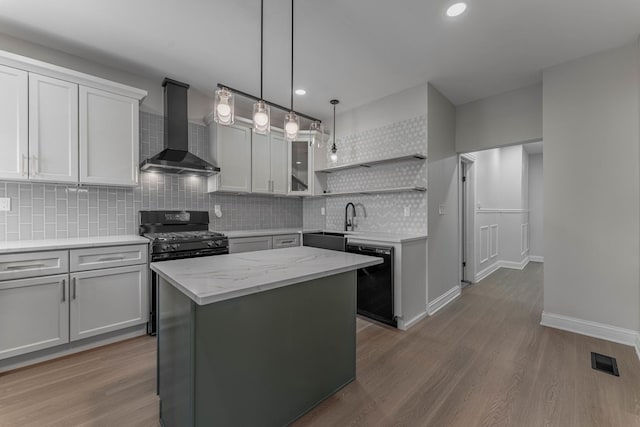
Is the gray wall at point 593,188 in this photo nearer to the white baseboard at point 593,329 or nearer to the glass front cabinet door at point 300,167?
the white baseboard at point 593,329

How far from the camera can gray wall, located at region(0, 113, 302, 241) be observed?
2445 mm

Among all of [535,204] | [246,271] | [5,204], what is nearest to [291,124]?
[246,271]

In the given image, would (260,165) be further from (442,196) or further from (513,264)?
(513,264)

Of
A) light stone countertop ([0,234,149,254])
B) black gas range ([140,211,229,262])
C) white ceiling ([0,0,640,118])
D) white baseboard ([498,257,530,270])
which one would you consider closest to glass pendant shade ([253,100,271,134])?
white ceiling ([0,0,640,118])

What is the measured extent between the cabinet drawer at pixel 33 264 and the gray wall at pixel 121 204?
1.94 ft

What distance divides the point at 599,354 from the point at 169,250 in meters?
3.93

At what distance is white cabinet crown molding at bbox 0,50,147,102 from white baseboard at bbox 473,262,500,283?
17.5 feet

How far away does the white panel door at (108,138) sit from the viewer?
249cm

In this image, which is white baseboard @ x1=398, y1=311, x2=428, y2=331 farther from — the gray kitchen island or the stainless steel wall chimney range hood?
the stainless steel wall chimney range hood

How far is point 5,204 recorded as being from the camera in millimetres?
2352

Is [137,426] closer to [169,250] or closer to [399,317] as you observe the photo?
[169,250]

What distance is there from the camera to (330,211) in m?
4.33

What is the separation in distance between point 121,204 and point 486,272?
568 cm

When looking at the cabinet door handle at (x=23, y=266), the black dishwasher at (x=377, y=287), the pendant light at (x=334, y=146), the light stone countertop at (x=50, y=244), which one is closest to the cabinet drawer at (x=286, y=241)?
the black dishwasher at (x=377, y=287)
